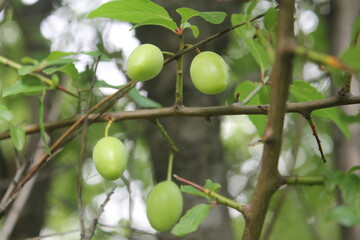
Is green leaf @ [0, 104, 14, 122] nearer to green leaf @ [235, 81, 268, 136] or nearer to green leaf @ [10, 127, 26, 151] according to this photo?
green leaf @ [10, 127, 26, 151]

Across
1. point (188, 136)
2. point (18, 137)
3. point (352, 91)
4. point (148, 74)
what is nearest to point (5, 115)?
point (18, 137)

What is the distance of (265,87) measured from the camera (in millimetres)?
690

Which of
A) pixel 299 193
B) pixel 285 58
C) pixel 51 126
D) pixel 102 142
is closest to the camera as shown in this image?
pixel 285 58

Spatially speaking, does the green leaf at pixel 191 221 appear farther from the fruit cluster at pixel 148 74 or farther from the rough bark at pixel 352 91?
the rough bark at pixel 352 91

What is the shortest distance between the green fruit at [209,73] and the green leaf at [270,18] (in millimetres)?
80

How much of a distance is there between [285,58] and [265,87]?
37 centimetres

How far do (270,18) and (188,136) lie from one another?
0.70 metres

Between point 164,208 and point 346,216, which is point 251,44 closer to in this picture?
point 164,208

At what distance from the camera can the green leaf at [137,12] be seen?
58 cm

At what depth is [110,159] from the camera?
0.58 metres

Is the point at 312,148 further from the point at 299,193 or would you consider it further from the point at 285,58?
the point at 285,58

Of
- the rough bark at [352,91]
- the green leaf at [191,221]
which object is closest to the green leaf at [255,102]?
the green leaf at [191,221]

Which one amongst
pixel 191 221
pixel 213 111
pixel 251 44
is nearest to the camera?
pixel 191 221

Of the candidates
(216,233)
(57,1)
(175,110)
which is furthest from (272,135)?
(57,1)
